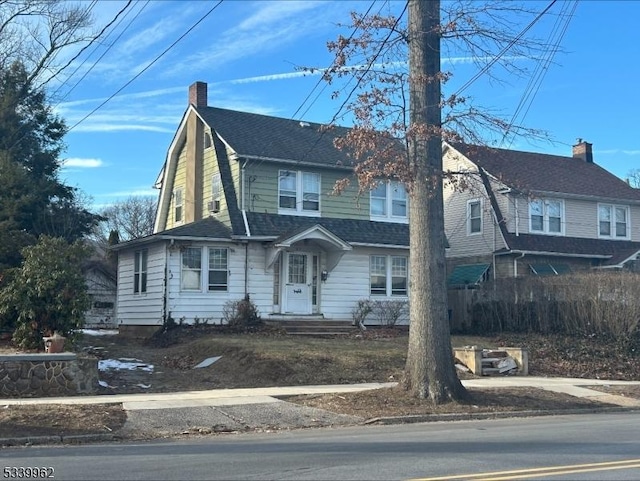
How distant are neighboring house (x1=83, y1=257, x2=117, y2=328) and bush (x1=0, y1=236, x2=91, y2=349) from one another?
83.3 feet

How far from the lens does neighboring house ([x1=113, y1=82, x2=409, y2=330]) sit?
24.6 meters

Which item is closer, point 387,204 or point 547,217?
point 387,204

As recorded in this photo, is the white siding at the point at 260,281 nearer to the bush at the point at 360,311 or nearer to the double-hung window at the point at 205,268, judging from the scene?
the double-hung window at the point at 205,268

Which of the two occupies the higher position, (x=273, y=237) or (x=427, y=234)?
(x=273, y=237)

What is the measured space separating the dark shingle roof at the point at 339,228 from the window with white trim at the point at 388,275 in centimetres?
84

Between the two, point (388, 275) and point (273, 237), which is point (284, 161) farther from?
point (388, 275)

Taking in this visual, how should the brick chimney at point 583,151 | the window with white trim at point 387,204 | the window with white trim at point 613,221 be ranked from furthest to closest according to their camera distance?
Answer: the brick chimney at point 583,151, the window with white trim at point 613,221, the window with white trim at point 387,204

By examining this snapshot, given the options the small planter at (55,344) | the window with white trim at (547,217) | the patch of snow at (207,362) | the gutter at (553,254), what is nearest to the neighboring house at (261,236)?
the patch of snow at (207,362)

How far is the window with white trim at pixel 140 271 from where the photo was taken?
2589 cm

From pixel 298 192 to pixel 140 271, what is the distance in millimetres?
6326

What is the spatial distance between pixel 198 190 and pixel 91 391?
48.0 ft

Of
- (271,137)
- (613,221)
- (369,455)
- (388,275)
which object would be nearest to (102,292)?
(271,137)

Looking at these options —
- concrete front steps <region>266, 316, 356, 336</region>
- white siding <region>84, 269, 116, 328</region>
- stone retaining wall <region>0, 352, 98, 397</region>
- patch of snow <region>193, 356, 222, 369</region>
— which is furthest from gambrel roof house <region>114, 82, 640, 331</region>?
white siding <region>84, 269, 116, 328</region>

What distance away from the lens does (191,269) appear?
968 inches
